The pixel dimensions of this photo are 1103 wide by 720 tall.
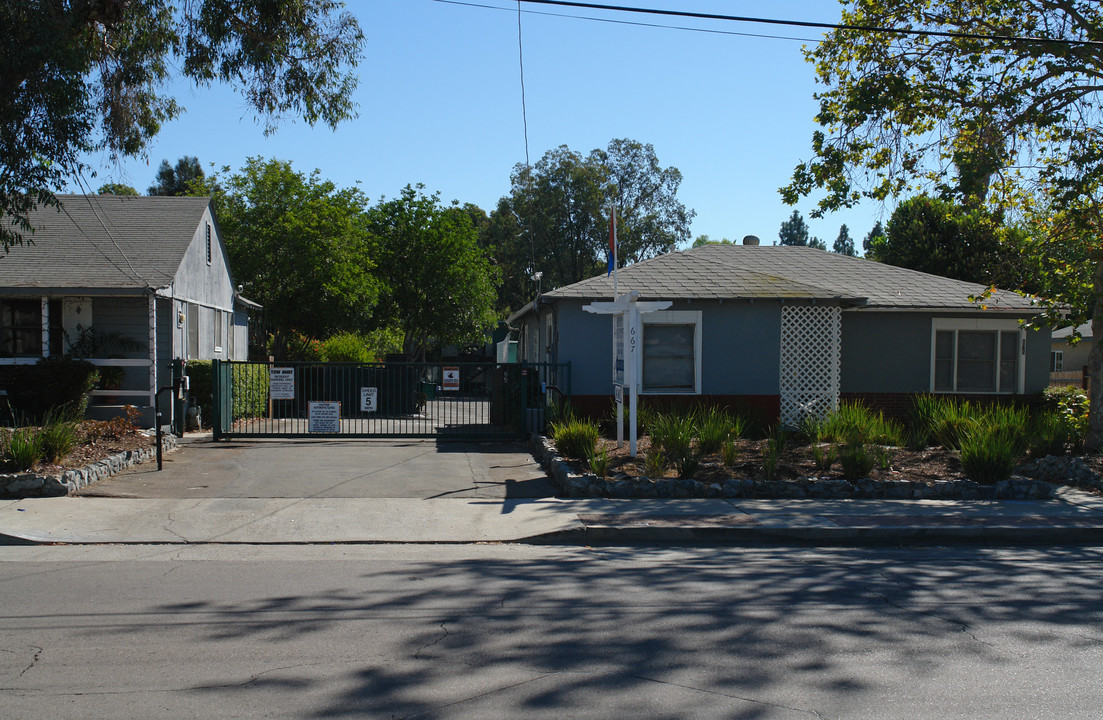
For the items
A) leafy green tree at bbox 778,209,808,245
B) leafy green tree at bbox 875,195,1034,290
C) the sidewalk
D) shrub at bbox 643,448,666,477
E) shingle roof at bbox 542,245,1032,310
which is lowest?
the sidewalk

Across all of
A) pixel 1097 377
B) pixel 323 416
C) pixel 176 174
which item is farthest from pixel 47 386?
pixel 176 174

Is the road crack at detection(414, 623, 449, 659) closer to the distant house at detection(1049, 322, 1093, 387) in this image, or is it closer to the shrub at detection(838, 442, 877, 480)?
the shrub at detection(838, 442, 877, 480)

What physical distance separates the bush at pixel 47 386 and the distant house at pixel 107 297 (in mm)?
664

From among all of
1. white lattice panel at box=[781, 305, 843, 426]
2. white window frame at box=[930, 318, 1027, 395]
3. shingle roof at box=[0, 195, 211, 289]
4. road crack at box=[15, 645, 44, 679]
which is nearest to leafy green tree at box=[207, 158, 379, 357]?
shingle roof at box=[0, 195, 211, 289]

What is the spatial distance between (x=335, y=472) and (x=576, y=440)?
145 inches

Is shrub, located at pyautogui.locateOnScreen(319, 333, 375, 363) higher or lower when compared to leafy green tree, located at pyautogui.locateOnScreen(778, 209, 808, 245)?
lower

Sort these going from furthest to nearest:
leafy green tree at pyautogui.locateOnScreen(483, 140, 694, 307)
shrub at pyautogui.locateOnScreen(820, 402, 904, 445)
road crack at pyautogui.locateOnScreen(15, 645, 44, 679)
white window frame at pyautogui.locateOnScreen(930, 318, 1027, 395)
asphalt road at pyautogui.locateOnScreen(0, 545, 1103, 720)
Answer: leafy green tree at pyautogui.locateOnScreen(483, 140, 694, 307) → white window frame at pyautogui.locateOnScreen(930, 318, 1027, 395) → shrub at pyautogui.locateOnScreen(820, 402, 904, 445) → road crack at pyautogui.locateOnScreen(15, 645, 44, 679) → asphalt road at pyautogui.locateOnScreen(0, 545, 1103, 720)

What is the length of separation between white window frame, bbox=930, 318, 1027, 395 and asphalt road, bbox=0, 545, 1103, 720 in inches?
434

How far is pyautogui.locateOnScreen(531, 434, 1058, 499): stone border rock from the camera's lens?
11.3 meters

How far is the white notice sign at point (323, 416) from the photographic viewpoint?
53.3 ft

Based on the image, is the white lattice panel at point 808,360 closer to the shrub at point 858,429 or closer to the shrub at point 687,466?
the shrub at point 858,429

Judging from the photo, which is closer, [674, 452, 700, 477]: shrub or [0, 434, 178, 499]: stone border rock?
[0, 434, 178, 499]: stone border rock

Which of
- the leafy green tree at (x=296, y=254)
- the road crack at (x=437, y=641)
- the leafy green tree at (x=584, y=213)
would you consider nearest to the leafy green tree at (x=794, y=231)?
the leafy green tree at (x=584, y=213)

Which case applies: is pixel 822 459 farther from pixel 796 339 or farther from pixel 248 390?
pixel 248 390
